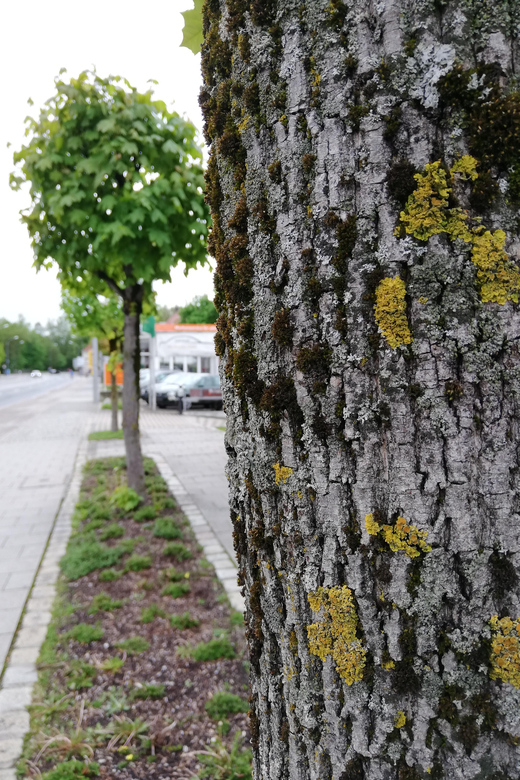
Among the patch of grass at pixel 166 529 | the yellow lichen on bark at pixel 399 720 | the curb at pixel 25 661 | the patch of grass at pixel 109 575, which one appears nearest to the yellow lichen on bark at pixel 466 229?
the yellow lichen on bark at pixel 399 720

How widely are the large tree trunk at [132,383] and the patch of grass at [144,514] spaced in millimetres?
503

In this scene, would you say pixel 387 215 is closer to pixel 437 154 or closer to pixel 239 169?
pixel 437 154

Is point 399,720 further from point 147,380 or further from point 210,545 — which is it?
point 147,380

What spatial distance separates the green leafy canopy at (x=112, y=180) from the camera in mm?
5527

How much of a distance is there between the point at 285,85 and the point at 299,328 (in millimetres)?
477

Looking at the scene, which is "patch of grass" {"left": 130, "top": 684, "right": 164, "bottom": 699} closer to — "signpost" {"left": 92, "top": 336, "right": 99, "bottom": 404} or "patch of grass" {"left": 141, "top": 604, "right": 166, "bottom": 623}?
"patch of grass" {"left": 141, "top": 604, "right": 166, "bottom": 623}

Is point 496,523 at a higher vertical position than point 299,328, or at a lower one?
lower

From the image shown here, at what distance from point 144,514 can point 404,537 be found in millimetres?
5919

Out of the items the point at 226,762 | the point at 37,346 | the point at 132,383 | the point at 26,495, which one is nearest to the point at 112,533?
the point at 132,383

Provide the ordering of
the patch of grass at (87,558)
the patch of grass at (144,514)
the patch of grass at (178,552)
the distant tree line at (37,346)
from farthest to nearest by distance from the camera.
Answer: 1. the distant tree line at (37,346)
2. the patch of grass at (144,514)
3. the patch of grass at (178,552)
4. the patch of grass at (87,558)

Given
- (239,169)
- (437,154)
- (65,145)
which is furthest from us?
(65,145)

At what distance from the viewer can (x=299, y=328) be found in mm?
1025

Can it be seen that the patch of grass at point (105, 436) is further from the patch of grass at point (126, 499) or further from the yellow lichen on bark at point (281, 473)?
the yellow lichen on bark at point (281, 473)

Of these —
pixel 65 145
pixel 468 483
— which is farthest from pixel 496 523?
pixel 65 145
